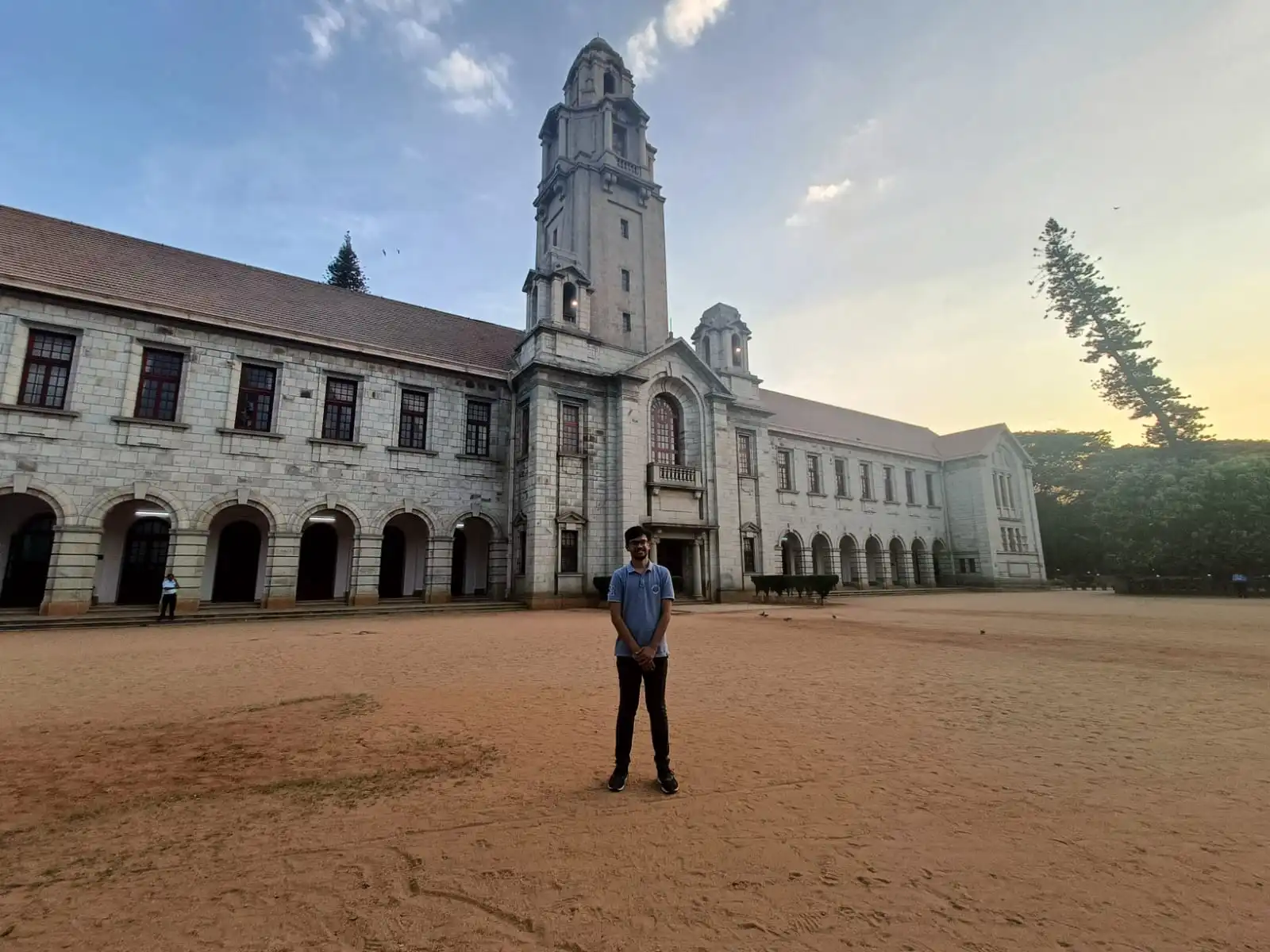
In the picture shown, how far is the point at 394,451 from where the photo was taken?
67.7 feet

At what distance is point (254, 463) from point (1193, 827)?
866 inches

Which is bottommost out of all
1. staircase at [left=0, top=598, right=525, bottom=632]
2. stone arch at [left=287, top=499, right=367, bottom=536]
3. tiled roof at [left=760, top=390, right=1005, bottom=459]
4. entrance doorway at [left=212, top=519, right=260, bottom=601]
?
staircase at [left=0, top=598, right=525, bottom=632]

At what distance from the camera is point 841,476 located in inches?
1433

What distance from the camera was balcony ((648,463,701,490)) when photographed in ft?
76.7

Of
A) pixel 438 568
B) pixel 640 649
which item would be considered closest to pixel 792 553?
pixel 438 568

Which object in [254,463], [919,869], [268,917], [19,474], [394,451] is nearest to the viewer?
[268,917]

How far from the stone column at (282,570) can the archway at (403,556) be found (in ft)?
13.5

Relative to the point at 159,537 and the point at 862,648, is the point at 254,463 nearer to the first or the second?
the point at 159,537

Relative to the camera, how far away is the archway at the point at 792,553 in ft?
109

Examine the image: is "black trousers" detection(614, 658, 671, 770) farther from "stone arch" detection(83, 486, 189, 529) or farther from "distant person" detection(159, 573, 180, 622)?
"stone arch" detection(83, 486, 189, 529)

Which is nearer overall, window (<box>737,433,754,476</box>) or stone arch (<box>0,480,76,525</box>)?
stone arch (<box>0,480,76,525</box>)

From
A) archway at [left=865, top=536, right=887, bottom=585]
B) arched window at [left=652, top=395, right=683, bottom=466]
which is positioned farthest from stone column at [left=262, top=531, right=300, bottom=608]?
archway at [left=865, top=536, right=887, bottom=585]

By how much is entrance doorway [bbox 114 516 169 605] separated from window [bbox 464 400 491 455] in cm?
1050

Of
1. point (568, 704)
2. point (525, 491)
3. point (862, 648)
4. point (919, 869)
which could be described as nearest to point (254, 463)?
point (525, 491)
